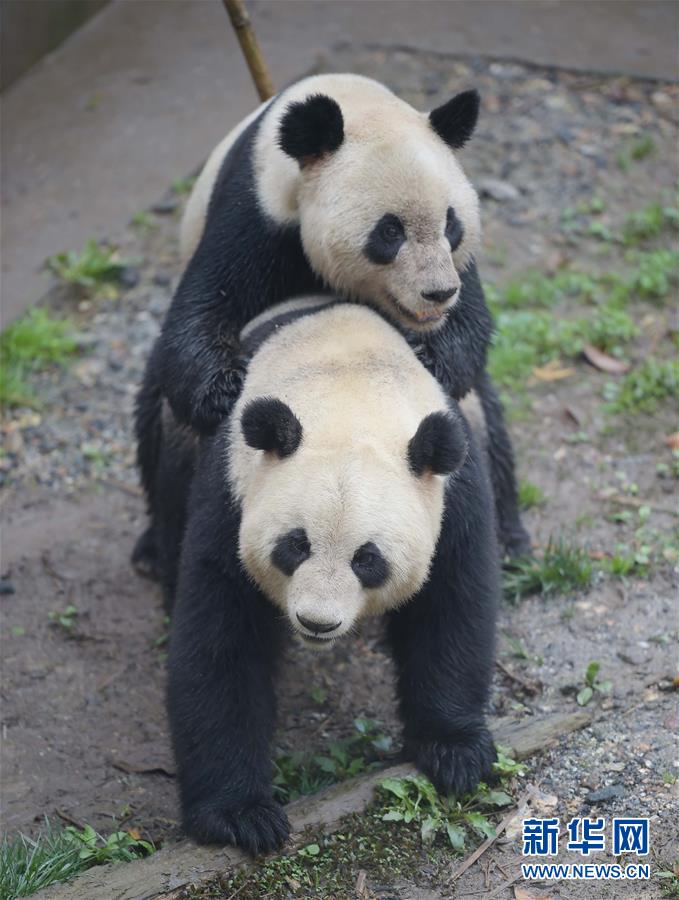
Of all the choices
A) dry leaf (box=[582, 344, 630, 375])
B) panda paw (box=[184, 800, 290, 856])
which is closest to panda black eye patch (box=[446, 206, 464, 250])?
panda paw (box=[184, 800, 290, 856])

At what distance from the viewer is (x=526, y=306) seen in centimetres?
888

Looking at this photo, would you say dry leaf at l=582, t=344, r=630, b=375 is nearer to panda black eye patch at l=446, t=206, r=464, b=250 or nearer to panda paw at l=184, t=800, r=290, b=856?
panda black eye patch at l=446, t=206, r=464, b=250

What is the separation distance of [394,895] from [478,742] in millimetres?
761

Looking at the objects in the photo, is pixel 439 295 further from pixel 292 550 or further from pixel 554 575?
pixel 554 575

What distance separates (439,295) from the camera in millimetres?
5145

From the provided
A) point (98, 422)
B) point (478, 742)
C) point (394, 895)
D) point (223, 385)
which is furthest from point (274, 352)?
point (98, 422)

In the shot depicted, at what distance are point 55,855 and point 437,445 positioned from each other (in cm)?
210

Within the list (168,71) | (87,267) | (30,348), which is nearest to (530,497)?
(30,348)

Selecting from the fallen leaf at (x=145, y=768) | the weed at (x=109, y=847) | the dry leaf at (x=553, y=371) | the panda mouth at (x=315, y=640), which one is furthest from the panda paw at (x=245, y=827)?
the dry leaf at (x=553, y=371)

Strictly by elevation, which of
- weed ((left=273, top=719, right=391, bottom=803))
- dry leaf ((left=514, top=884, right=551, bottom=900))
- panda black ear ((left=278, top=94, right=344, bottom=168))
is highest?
panda black ear ((left=278, top=94, right=344, bottom=168))

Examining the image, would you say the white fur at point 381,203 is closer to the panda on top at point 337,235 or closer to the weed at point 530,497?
the panda on top at point 337,235

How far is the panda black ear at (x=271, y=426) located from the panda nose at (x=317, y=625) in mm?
585

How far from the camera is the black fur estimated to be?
495cm

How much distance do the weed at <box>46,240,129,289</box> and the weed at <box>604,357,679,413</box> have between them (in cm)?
355
